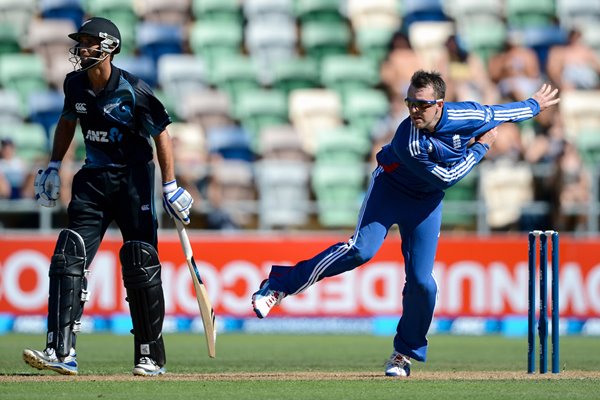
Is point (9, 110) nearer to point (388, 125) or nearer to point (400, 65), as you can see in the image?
point (388, 125)

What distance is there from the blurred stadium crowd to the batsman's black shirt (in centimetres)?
622

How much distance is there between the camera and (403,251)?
853 centimetres

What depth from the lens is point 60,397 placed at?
23.4ft

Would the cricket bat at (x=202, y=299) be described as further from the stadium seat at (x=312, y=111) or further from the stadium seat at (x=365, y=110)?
the stadium seat at (x=365, y=110)

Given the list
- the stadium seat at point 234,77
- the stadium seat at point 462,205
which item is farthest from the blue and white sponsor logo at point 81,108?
the stadium seat at point 234,77

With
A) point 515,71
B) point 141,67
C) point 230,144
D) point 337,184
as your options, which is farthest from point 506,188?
point 141,67

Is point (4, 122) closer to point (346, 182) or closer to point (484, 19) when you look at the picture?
point (346, 182)

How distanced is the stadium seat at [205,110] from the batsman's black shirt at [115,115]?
349 inches

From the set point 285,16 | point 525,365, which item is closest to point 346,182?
point 285,16

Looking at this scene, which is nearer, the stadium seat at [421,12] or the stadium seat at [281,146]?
the stadium seat at [281,146]

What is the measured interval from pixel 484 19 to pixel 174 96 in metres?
5.02

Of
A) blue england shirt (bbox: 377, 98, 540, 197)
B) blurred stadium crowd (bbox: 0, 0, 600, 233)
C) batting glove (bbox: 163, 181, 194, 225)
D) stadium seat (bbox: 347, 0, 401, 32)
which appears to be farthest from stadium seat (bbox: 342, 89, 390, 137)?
batting glove (bbox: 163, 181, 194, 225)

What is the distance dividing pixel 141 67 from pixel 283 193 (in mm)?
3745

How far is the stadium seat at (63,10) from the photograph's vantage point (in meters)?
18.4
